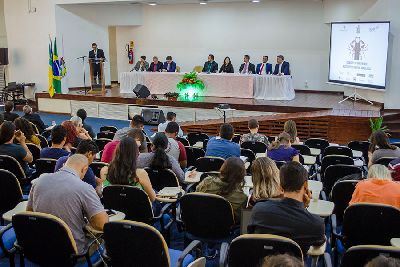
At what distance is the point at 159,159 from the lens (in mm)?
5152

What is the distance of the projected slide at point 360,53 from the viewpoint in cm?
1148

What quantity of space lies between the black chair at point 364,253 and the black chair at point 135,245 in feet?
3.61

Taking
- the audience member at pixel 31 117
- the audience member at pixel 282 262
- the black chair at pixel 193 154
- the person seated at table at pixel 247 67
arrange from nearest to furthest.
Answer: the audience member at pixel 282 262, the black chair at pixel 193 154, the audience member at pixel 31 117, the person seated at table at pixel 247 67

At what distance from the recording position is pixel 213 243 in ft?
14.1

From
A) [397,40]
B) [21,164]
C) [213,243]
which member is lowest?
[213,243]

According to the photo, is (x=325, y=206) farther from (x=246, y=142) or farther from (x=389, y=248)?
(x=246, y=142)

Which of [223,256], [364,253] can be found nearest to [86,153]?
[223,256]

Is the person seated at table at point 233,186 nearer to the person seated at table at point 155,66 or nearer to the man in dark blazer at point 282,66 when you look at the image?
the man in dark blazer at point 282,66

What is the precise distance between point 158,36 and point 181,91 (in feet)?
16.3

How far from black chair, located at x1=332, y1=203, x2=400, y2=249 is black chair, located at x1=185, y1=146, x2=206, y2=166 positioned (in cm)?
326

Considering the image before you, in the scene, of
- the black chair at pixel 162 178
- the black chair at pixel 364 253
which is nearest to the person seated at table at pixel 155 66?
the black chair at pixel 162 178

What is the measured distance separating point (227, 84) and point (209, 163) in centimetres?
892

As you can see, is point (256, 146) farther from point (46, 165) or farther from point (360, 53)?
point (360, 53)

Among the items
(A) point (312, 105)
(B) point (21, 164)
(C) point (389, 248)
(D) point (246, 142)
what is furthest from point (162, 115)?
(C) point (389, 248)
